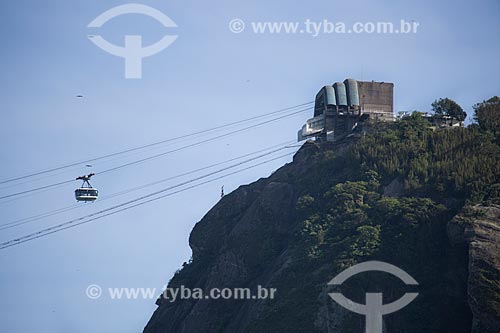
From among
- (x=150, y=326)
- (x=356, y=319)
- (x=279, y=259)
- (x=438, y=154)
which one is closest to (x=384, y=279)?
(x=356, y=319)

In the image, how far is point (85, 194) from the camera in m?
107

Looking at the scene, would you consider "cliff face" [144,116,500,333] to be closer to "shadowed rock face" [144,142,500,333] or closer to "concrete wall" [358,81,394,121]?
"shadowed rock face" [144,142,500,333]

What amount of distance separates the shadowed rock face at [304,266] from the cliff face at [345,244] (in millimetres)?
123

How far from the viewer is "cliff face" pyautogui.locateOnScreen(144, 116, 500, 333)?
327 feet

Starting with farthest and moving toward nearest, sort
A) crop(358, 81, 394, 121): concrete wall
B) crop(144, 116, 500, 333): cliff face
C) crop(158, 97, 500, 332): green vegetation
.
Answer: crop(358, 81, 394, 121): concrete wall → crop(158, 97, 500, 332): green vegetation → crop(144, 116, 500, 333): cliff face

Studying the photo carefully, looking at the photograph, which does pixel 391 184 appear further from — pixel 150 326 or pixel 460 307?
pixel 150 326

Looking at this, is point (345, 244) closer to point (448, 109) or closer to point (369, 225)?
point (369, 225)

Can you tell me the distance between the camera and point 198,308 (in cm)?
11631

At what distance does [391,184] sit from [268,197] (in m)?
14.4

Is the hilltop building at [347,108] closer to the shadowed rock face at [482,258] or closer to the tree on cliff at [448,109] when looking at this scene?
the tree on cliff at [448,109]

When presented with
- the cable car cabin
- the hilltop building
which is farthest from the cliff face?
the cable car cabin

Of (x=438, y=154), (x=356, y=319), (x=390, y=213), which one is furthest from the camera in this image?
(x=438, y=154)

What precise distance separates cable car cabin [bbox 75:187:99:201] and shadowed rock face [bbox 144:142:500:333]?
18531 mm

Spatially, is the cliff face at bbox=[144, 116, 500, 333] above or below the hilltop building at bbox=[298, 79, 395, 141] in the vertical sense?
below
